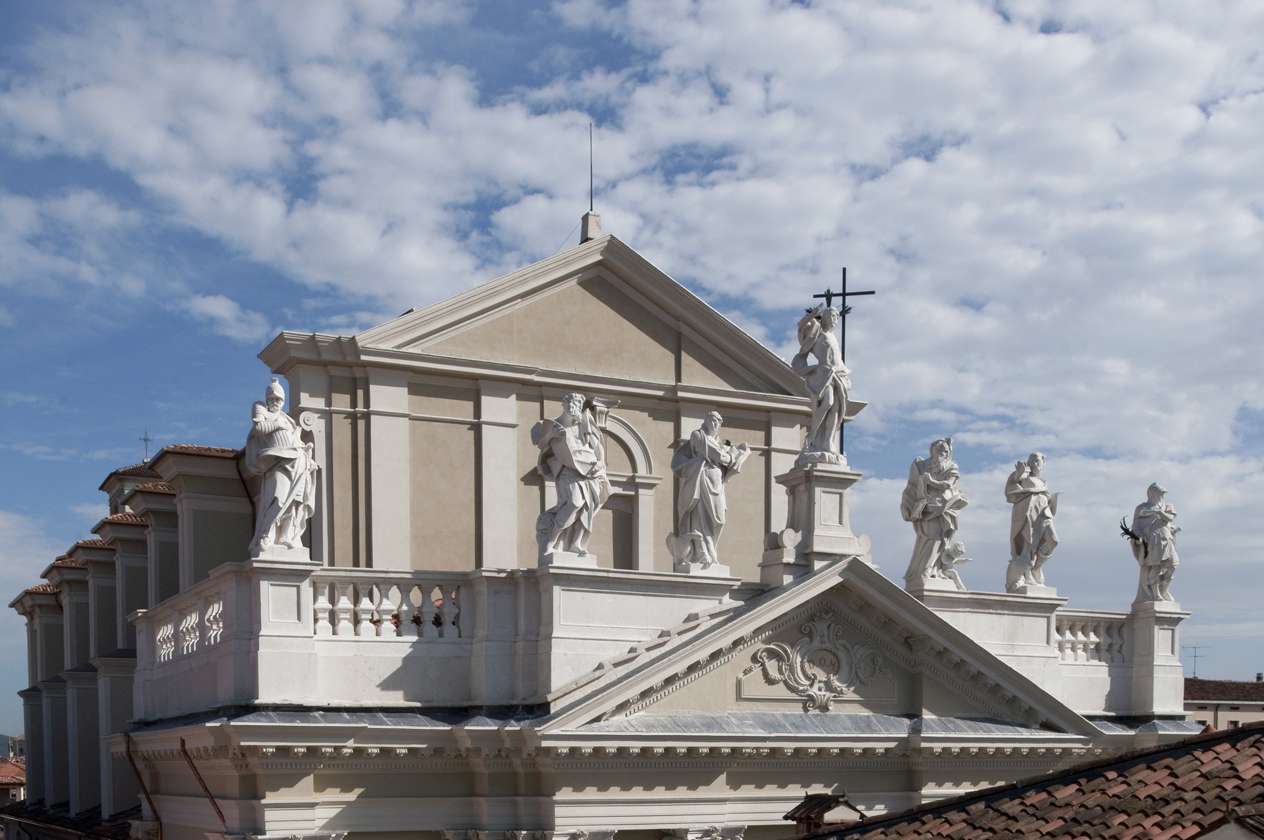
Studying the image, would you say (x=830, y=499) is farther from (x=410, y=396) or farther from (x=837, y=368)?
(x=410, y=396)

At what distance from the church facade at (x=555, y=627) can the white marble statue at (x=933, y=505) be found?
37cm

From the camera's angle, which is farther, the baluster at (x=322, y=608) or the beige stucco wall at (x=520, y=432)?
the beige stucco wall at (x=520, y=432)

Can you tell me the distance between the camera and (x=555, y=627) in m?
17.8

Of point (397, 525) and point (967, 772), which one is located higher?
point (397, 525)

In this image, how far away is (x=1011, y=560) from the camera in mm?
22016

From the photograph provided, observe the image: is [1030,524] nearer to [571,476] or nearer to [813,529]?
[813,529]

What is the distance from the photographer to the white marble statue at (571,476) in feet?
59.5

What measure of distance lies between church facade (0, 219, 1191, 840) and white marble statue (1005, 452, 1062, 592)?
0.31 meters

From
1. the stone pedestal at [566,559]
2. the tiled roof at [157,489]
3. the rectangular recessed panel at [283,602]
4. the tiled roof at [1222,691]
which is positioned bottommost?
the tiled roof at [1222,691]

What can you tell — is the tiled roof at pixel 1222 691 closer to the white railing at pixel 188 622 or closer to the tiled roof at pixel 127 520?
the tiled roof at pixel 127 520

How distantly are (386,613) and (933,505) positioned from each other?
7699 millimetres

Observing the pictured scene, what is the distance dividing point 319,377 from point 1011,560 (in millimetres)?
10670

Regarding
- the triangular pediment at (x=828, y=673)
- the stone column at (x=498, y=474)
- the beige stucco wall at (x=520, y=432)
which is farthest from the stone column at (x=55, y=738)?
the triangular pediment at (x=828, y=673)

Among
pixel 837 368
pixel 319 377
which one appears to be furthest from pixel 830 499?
pixel 319 377
